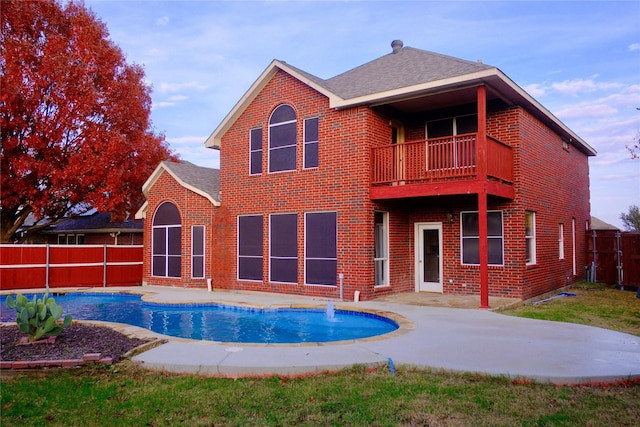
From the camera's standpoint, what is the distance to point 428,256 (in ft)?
48.0

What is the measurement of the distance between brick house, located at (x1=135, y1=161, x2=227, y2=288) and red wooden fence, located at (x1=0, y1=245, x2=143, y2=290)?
1.19 meters

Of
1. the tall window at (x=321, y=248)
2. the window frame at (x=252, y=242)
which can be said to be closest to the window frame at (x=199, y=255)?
the window frame at (x=252, y=242)

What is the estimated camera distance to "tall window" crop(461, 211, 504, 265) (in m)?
13.0

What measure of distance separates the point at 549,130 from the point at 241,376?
13.4 m

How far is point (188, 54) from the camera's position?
1543 cm

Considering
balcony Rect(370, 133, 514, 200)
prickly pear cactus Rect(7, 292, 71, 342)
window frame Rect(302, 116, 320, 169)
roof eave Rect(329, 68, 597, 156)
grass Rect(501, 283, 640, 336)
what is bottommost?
grass Rect(501, 283, 640, 336)

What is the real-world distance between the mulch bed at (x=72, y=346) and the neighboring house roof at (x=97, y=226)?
15.8 m

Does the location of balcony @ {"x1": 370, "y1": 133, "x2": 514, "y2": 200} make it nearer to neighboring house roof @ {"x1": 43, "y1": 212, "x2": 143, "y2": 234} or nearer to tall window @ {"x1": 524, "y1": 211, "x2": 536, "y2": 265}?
tall window @ {"x1": 524, "y1": 211, "x2": 536, "y2": 265}

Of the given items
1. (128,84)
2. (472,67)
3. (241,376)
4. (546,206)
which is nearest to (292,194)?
(472,67)

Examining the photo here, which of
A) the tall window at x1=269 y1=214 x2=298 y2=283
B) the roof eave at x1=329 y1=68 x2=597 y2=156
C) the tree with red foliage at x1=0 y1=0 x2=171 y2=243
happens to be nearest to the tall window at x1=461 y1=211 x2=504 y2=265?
the roof eave at x1=329 y1=68 x2=597 y2=156

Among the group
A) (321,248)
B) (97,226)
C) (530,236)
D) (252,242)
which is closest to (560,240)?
(530,236)

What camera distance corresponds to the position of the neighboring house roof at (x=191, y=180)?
55.8 feet

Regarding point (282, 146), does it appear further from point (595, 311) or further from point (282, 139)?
point (595, 311)

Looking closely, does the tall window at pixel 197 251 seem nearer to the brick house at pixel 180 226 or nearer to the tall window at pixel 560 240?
the brick house at pixel 180 226
